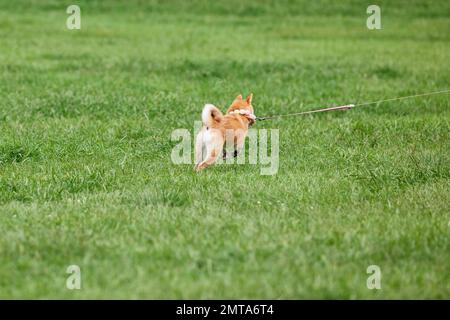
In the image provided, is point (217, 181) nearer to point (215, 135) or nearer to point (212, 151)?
point (212, 151)

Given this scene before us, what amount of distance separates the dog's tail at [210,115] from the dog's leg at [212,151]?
175mm

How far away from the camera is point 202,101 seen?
13.6 metres

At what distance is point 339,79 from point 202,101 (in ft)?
12.9

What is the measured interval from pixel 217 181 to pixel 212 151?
0.57 meters

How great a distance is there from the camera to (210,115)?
345 inches

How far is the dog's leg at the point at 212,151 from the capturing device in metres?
8.80

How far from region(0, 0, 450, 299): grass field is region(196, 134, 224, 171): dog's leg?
0.11 meters

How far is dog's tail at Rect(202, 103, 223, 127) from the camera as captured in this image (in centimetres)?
865

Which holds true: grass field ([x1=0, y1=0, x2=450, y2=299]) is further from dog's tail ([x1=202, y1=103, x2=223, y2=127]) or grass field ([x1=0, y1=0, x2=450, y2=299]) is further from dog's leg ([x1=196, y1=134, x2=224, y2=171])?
dog's tail ([x1=202, y1=103, x2=223, y2=127])

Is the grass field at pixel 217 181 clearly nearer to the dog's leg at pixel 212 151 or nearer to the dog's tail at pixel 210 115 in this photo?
the dog's leg at pixel 212 151

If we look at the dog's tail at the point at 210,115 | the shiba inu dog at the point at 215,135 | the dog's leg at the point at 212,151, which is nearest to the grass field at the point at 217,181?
the dog's leg at the point at 212,151

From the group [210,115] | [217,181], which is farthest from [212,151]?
[217,181]
